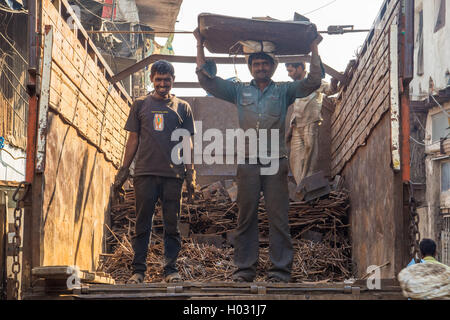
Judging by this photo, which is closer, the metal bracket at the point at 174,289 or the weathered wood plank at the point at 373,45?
the metal bracket at the point at 174,289

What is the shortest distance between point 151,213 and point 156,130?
2.63 ft

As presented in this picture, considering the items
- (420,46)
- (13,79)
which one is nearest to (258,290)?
(13,79)

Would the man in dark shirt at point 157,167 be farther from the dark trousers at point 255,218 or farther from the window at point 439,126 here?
the window at point 439,126

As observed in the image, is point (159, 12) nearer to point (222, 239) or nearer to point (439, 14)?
point (439, 14)

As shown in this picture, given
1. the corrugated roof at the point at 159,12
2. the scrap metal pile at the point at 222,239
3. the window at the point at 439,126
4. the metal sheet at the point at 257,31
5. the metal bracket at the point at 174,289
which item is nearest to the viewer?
the metal bracket at the point at 174,289

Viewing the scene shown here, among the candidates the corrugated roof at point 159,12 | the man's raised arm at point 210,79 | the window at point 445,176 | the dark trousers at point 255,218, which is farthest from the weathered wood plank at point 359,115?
the corrugated roof at point 159,12

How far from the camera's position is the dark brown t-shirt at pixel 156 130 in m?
5.80

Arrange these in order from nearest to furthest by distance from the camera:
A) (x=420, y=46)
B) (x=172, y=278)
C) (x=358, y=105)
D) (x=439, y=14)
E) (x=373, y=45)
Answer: (x=172, y=278), (x=373, y=45), (x=358, y=105), (x=439, y=14), (x=420, y=46)

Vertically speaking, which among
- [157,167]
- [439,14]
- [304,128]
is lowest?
[157,167]

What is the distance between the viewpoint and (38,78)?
499 centimetres

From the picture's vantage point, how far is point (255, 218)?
5.64 metres

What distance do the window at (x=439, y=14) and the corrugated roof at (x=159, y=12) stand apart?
351 inches

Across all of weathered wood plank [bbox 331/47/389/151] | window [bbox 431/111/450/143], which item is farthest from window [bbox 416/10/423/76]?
weathered wood plank [bbox 331/47/389/151]
